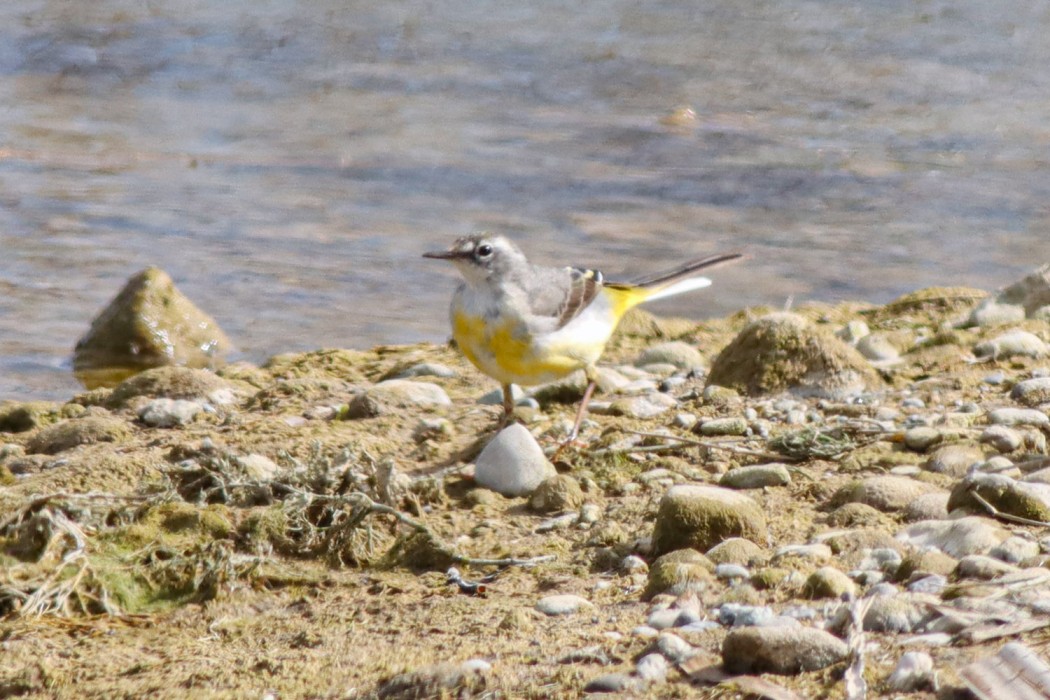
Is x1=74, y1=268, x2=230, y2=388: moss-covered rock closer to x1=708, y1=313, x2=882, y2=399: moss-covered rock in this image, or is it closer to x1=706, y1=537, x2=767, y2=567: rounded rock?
x1=708, y1=313, x2=882, y2=399: moss-covered rock

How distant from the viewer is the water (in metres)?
11.7

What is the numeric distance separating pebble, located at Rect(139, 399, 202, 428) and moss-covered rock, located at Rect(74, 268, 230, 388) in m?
2.90

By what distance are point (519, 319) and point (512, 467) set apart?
1.09 m

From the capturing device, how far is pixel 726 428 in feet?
21.7

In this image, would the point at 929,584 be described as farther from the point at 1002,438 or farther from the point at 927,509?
the point at 1002,438

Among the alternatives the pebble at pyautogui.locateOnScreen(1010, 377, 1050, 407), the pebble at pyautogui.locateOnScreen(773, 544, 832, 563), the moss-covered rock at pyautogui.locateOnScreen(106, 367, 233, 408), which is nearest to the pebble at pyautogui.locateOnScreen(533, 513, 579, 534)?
the pebble at pyautogui.locateOnScreen(773, 544, 832, 563)

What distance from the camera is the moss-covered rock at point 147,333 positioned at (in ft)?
32.9

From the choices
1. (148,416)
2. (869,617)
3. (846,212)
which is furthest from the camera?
(846,212)

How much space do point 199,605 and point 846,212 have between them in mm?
9814

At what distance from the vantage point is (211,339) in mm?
10297

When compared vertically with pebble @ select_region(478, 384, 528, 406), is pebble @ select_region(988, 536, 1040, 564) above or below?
above

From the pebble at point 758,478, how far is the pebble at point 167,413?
2773 millimetres

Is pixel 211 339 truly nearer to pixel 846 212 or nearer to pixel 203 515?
pixel 203 515

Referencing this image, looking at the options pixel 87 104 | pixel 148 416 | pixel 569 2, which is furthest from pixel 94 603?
pixel 569 2
